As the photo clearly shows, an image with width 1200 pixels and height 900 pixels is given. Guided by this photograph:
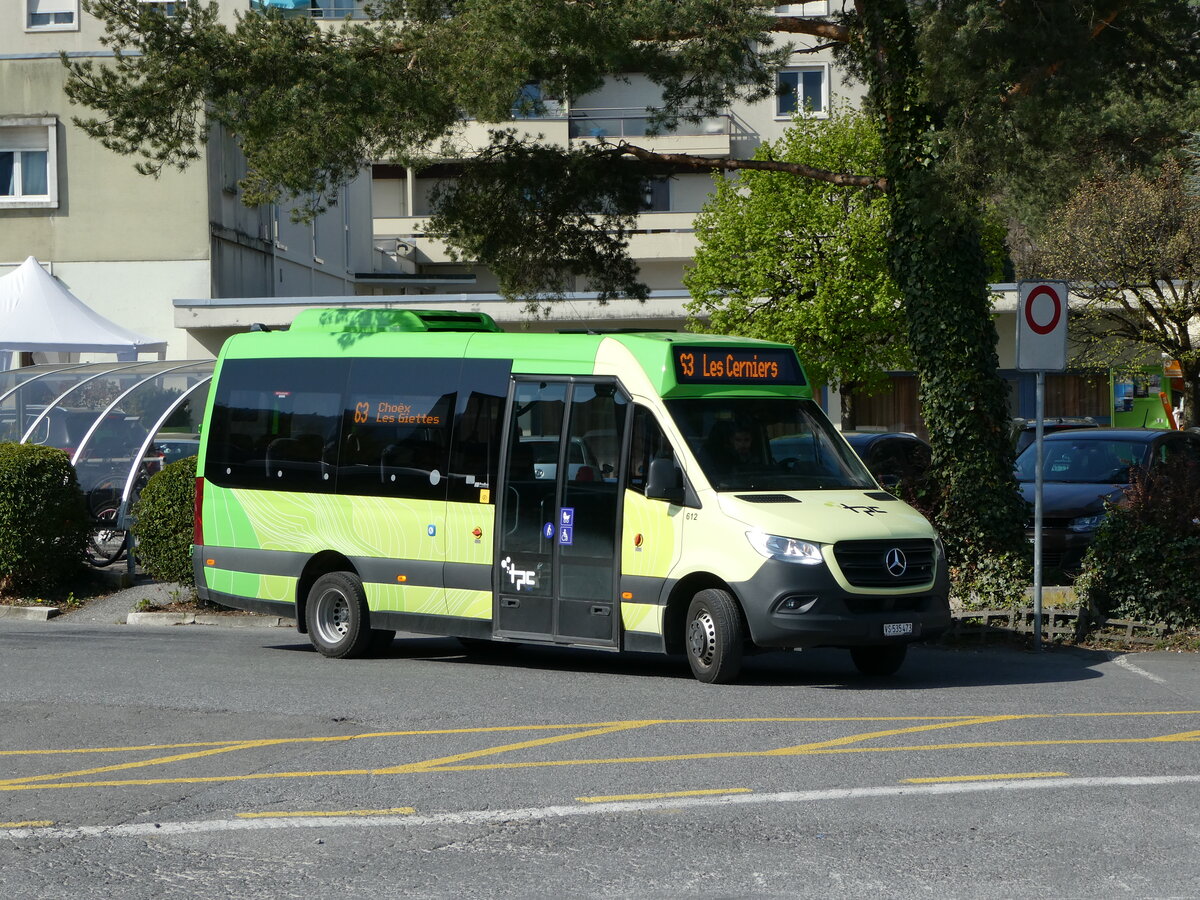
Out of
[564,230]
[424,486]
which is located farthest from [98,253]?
[424,486]

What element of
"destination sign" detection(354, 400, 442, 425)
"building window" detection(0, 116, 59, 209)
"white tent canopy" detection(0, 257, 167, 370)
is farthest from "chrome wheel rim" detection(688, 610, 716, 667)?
"building window" detection(0, 116, 59, 209)

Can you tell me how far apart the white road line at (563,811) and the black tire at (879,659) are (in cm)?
384

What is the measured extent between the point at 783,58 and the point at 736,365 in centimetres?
555

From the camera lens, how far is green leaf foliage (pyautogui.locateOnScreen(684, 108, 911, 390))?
34.2 metres

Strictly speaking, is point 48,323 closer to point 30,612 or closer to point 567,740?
point 30,612

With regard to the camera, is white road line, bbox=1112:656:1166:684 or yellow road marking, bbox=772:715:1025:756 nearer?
yellow road marking, bbox=772:715:1025:756

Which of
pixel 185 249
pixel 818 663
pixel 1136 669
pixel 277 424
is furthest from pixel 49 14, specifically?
pixel 1136 669

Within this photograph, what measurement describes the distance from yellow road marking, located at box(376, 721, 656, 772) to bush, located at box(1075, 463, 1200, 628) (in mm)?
5893

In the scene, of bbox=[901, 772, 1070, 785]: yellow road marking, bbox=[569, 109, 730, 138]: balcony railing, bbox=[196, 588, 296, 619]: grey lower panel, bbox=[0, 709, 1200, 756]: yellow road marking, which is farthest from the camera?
bbox=[569, 109, 730, 138]: balcony railing

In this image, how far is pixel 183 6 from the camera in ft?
50.0

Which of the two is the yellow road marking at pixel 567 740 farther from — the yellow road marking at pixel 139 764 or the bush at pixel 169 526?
the bush at pixel 169 526

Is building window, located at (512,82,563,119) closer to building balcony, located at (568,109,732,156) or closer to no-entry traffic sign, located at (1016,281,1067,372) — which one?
no-entry traffic sign, located at (1016,281,1067,372)

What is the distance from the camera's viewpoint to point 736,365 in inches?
473

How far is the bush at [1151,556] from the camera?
1352 centimetres
